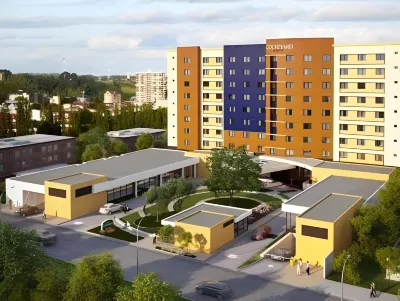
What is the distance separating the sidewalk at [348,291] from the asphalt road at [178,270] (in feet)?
2.57

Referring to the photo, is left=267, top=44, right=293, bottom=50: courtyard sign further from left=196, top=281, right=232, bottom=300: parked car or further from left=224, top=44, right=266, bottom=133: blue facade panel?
left=196, top=281, right=232, bottom=300: parked car

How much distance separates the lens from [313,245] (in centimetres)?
3378

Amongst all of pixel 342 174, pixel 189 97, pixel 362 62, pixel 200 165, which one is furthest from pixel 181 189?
pixel 362 62

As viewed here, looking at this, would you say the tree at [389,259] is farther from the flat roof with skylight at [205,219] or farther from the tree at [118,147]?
the tree at [118,147]

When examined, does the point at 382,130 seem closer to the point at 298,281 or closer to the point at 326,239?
the point at 326,239

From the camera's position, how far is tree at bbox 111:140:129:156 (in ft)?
237

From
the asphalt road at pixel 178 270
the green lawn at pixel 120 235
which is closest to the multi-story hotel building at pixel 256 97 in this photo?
the green lawn at pixel 120 235

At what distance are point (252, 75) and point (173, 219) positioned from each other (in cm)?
2703

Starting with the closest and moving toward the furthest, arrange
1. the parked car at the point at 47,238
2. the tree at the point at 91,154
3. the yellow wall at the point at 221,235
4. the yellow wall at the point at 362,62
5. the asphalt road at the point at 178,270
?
the asphalt road at the point at 178,270 → the yellow wall at the point at 221,235 → the parked car at the point at 47,238 → the yellow wall at the point at 362,62 → the tree at the point at 91,154

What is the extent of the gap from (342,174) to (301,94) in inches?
468

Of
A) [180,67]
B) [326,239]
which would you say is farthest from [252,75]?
[326,239]

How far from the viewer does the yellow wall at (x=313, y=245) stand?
109 feet

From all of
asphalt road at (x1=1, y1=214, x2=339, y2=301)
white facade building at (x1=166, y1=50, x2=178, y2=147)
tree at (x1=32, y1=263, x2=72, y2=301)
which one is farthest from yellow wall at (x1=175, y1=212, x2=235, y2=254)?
white facade building at (x1=166, y1=50, x2=178, y2=147)

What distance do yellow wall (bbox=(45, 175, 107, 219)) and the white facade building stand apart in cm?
2168
